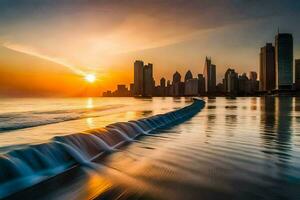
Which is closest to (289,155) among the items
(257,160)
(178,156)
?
(257,160)

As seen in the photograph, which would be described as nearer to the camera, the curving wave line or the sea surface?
the sea surface

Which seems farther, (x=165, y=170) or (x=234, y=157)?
(x=234, y=157)

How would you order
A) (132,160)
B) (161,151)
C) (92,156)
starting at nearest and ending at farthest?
(132,160) < (92,156) < (161,151)

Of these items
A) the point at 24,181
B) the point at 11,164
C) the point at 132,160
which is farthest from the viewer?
the point at 132,160

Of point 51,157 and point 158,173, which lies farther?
point 51,157

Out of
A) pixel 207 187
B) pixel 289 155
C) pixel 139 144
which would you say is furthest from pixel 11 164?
pixel 289 155

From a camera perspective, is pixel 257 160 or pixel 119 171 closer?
pixel 119 171

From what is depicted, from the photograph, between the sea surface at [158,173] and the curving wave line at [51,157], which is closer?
the sea surface at [158,173]

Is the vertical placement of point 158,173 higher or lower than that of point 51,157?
lower

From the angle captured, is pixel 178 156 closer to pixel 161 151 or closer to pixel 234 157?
pixel 161 151

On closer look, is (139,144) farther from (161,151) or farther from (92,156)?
(92,156)
